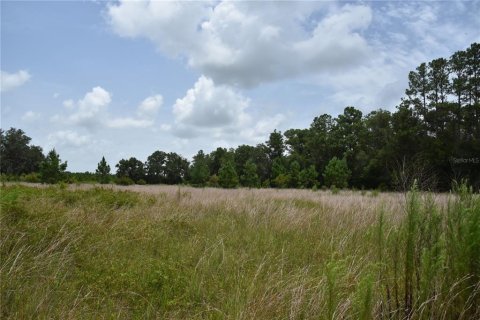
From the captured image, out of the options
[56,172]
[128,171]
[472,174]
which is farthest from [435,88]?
[128,171]

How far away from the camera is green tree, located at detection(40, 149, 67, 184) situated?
93.3ft

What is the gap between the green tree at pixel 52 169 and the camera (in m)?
28.4

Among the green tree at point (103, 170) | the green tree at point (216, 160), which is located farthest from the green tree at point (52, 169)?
the green tree at point (216, 160)

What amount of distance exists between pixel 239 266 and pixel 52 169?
2836 cm

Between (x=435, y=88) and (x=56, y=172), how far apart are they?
37.5m

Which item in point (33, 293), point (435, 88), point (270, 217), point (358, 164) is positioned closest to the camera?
point (33, 293)

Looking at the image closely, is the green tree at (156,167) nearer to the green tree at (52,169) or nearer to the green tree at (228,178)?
the green tree at (228,178)

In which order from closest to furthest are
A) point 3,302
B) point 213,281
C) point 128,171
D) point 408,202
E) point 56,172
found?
point 408,202 → point 3,302 → point 213,281 → point 56,172 → point 128,171

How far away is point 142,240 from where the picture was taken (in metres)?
5.61

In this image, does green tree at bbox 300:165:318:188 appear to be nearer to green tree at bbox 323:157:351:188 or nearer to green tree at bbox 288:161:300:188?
green tree at bbox 288:161:300:188

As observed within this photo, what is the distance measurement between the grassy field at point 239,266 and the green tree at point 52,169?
24.5 metres

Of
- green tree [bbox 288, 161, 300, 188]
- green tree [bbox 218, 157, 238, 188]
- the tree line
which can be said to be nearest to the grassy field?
the tree line

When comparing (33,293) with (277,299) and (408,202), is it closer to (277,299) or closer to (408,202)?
(277,299)

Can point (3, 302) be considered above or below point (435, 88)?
below
